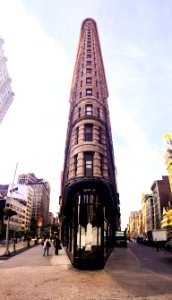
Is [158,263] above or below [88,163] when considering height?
below

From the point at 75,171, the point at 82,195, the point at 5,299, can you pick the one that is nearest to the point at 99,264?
the point at 82,195

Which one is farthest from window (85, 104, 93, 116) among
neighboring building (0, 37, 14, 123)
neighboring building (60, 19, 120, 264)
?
neighboring building (0, 37, 14, 123)

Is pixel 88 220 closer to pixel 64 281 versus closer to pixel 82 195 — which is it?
pixel 82 195

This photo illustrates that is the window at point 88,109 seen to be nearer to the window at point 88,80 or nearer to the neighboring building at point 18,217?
the window at point 88,80

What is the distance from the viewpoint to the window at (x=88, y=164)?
31172 mm

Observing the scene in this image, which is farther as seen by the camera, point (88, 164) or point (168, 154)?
point (168, 154)

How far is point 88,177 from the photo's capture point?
1151 inches

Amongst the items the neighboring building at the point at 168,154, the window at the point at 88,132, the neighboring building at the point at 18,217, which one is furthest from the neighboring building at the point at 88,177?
the neighboring building at the point at 18,217

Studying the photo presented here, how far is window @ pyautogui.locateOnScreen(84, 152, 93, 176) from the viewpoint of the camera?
Result: 31172mm

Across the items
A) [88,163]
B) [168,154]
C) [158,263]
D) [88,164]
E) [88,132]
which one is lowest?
[158,263]

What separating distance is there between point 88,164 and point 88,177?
8.90ft

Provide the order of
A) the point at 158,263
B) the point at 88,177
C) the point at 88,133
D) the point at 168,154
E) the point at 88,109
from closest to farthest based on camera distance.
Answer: the point at 158,263
the point at 88,177
the point at 88,133
the point at 88,109
the point at 168,154

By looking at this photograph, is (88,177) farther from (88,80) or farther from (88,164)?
(88,80)

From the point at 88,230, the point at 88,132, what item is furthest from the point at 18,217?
the point at 88,230
